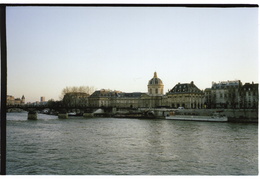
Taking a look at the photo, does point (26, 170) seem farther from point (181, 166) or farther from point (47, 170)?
point (181, 166)

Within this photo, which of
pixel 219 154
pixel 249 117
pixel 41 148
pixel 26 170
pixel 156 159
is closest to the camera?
pixel 26 170

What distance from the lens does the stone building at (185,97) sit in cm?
3097

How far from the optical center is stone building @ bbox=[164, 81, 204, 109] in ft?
102

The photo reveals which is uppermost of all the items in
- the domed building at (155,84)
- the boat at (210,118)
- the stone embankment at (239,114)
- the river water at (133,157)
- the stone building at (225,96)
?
the domed building at (155,84)

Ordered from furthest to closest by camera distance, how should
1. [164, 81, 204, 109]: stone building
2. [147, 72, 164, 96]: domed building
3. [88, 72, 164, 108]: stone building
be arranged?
[88, 72, 164, 108]: stone building < [164, 81, 204, 109]: stone building < [147, 72, 164, 96]: domed building

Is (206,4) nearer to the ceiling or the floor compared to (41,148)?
nearer to the ceiling

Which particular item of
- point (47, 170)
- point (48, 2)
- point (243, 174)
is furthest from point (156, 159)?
point (48, 2)

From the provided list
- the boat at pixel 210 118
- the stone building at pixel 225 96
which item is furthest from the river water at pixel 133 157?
the boat at pixel 210 118

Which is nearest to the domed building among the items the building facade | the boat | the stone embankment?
the building facade

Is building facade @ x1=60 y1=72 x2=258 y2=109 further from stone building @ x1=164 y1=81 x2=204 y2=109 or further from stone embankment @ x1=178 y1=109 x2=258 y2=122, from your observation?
stone embankment @ x1=178 y1=109 x2=258 y2=122

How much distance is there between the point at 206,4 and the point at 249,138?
6.07 meters

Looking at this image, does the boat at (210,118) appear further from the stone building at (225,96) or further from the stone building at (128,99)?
the stone building at (128,99)

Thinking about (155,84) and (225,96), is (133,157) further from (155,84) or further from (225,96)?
(225,96)

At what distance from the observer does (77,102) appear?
28562mm
